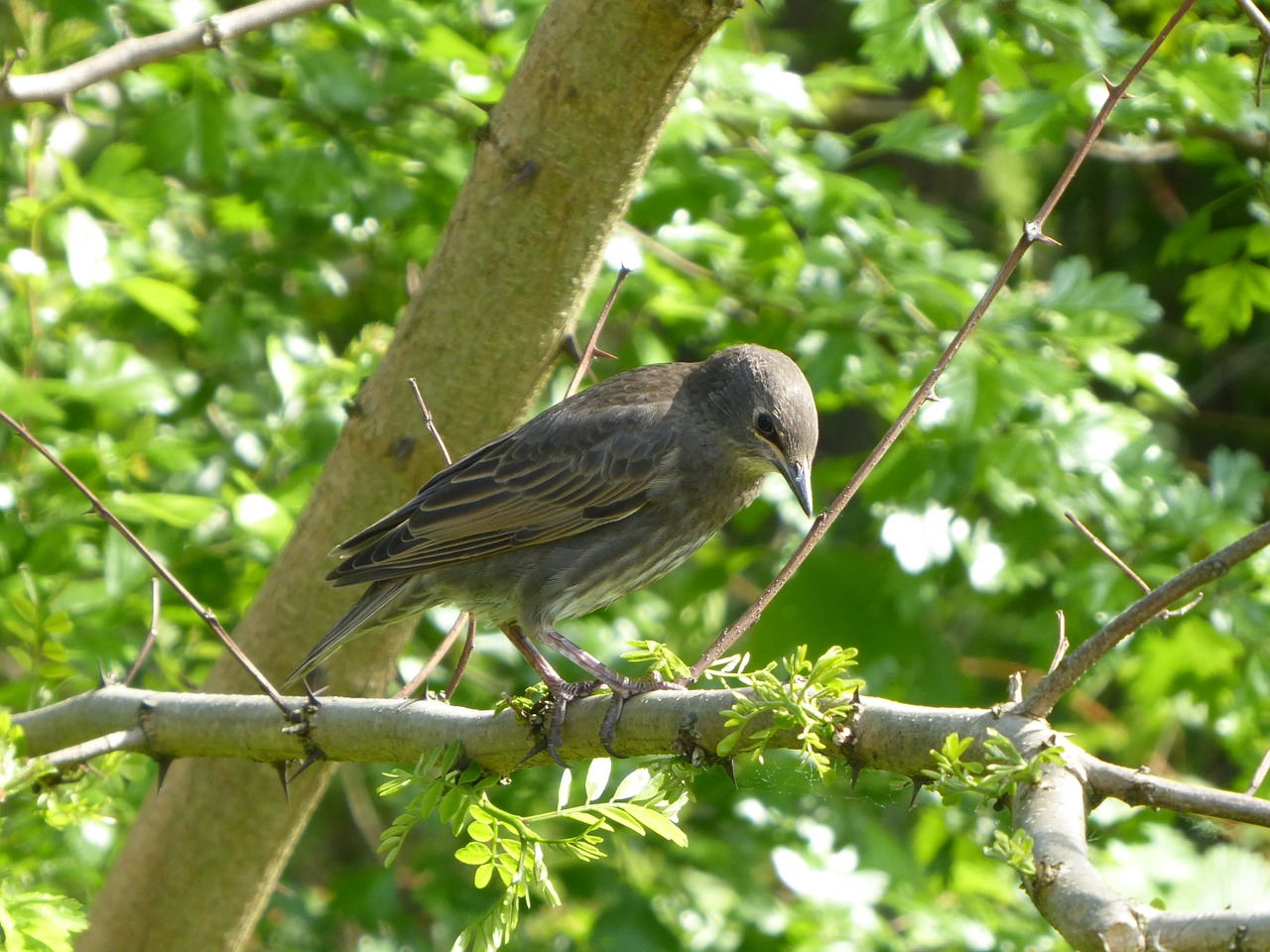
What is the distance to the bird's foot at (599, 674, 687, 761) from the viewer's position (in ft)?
7.94

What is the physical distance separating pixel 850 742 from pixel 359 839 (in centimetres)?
569

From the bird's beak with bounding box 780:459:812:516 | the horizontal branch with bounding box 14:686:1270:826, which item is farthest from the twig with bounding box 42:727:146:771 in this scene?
the bird's beak with bounding box 780:459:812:516

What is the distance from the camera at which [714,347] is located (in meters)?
4.87

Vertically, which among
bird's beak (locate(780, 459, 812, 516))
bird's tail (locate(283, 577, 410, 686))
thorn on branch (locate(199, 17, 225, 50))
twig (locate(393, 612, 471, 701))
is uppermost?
thorn on branch (locate(199, 17, 225, 50))

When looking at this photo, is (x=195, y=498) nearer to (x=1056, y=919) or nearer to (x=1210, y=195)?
(x=1056, y=919)

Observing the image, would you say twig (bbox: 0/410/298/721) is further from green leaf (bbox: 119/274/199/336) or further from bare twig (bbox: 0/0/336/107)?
green leaf (bbox: 119/274/199/336)

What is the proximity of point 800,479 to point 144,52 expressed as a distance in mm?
1970

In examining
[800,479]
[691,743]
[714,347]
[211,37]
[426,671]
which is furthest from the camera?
[714,347]

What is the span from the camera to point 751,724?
205cm

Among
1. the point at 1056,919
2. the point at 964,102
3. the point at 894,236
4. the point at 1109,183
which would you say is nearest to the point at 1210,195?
the point at 1109,183

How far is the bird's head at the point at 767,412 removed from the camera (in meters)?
3.49

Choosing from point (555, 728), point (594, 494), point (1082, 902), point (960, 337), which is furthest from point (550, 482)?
point (1082, 902)

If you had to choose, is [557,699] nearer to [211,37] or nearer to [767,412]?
[767,412]

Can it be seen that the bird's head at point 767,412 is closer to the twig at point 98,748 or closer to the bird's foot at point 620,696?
the bird's foot at point 620,696
